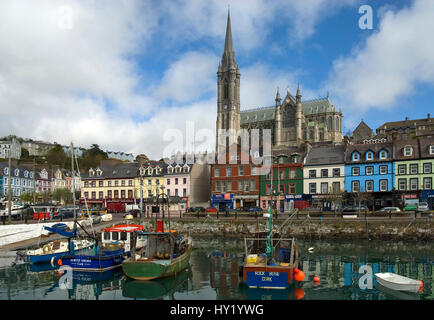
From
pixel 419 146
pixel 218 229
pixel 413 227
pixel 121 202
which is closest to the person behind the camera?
pixel 413 227

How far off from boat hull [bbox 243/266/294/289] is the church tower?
13255 cm

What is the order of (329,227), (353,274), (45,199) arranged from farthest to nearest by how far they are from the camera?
1. (45,199)
2. (329,227)
3. (353,274)

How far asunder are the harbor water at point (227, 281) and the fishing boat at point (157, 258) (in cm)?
60

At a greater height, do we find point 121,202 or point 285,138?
point 285,138

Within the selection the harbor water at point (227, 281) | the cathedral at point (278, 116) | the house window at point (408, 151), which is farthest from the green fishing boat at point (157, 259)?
the cathedral at point (278, 116)

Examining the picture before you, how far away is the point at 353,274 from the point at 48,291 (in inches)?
759

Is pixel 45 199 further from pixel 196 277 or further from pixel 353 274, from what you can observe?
pixel 353 274

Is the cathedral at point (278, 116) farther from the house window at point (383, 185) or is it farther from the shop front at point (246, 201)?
the house window at point (383, 185)

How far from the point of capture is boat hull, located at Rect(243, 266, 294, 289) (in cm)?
2086

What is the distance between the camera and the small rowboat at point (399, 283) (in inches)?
A: 807

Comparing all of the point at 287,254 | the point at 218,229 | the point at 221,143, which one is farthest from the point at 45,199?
the point at 221,143

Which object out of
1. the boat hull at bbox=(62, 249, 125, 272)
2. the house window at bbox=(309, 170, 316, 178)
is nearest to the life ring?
the boat hull at bbox=(62, 249, 125, 272)

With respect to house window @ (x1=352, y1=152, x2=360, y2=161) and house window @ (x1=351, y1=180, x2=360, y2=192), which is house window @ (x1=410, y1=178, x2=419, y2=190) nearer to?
house window @ (x1=351, y1=180, x2=360, y2=192)

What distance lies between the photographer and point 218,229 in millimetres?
49375
